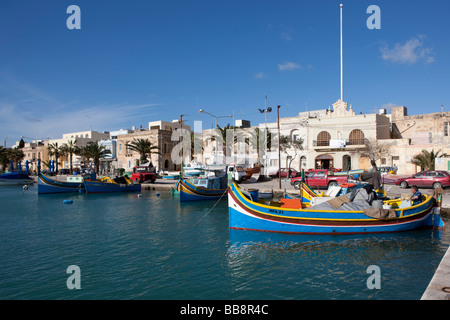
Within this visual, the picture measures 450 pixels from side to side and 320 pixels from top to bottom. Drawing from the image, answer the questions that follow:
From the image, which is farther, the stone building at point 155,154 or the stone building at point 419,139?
the stone building at point 155,154

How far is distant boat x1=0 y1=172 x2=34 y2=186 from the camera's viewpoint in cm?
5462

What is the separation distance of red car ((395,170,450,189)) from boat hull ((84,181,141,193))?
30.1 m

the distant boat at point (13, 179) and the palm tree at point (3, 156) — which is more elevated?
the palm tree at point (3, 156)

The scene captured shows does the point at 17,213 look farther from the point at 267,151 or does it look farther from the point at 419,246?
the point at 267,151

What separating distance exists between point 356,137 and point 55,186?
131 ft

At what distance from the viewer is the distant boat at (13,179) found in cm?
5462

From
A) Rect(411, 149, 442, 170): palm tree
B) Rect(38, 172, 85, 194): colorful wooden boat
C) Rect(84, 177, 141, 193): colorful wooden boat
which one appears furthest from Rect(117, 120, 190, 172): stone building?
Rect(411, 149, 442, 170): palm tree

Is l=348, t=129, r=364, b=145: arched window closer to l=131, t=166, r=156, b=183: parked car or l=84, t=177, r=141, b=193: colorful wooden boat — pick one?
l=131, t=166, r=156, b=183: parked car

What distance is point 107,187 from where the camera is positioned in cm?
3809

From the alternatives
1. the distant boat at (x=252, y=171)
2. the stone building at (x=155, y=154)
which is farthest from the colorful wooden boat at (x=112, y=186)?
the stone building at (x=155, y=154)

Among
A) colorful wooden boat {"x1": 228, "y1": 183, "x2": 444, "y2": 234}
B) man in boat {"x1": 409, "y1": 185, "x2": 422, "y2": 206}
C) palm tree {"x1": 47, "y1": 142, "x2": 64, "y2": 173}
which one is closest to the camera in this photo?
colorful wooden boat {"x1": 228, "y1": 183, "x2": 444, "y2": 234}

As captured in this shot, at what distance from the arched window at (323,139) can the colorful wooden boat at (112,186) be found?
26.2m

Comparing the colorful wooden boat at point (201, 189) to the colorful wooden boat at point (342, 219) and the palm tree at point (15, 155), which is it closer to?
the colorful wooden boat at point (342, 219)
